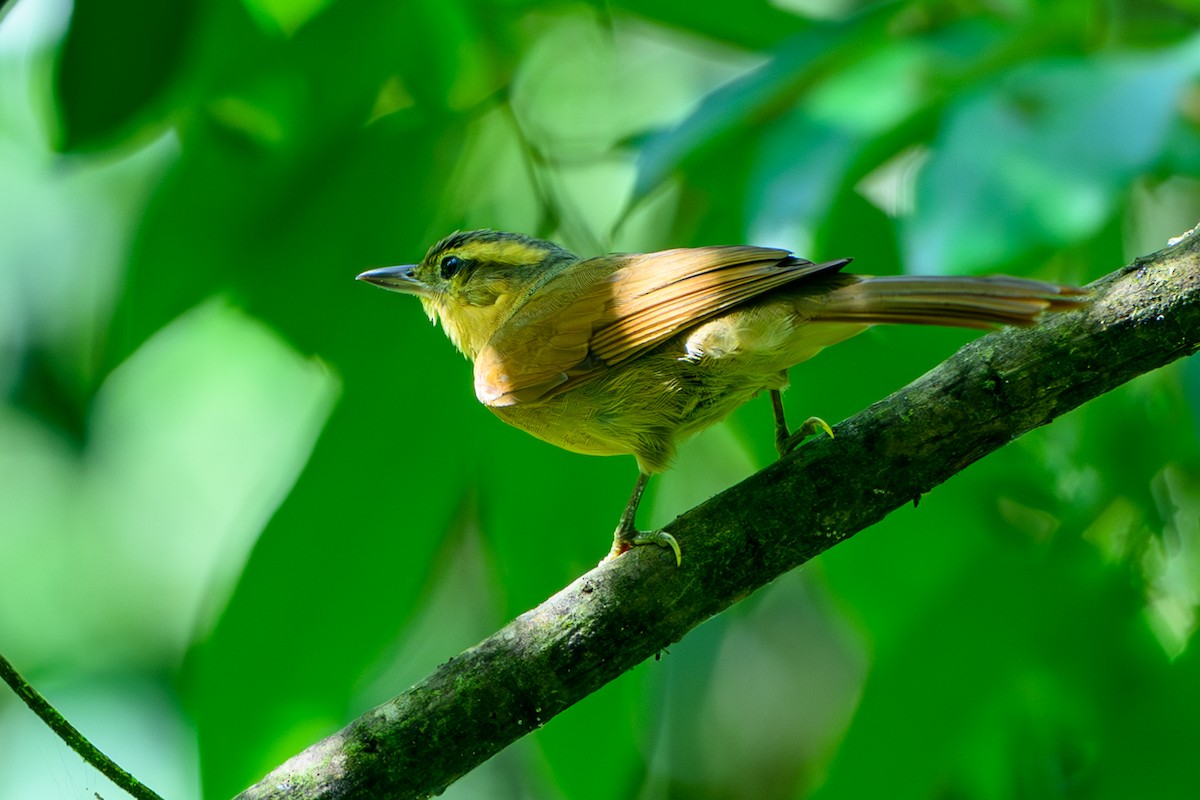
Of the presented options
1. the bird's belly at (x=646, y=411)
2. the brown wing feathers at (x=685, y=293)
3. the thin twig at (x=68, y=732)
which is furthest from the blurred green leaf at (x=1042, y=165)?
the thin twig at (x=68, y=732)

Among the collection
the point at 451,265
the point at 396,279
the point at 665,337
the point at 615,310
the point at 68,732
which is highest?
the point at 451,265

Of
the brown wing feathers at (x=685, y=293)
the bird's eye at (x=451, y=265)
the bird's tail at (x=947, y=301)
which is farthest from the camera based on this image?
the bird's eye at (x=451, y=265)

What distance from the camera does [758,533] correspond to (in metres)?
2.40

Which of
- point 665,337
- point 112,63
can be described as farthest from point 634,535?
point 112,63

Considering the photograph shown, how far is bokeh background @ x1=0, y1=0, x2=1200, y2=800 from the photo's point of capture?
246 centimetres

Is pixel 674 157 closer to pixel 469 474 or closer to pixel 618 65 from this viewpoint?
pixel 469 474

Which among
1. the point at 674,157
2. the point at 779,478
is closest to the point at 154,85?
the point at 674,157

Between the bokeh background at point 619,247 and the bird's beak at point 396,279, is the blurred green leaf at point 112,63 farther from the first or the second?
the bird's beak at point 396,279

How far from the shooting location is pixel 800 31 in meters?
3.20

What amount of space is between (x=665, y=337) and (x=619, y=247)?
79cm

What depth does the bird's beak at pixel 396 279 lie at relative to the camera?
121 inches

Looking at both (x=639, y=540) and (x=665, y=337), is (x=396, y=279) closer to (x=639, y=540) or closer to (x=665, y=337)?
(x=665, y=337)

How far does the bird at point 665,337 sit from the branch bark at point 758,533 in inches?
4.7

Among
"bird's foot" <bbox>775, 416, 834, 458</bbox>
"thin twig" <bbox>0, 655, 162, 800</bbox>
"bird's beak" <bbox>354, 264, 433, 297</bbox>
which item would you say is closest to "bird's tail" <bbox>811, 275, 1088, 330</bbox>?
"bird's foot" <bbox>775, 416, 834, 458</bbox>
